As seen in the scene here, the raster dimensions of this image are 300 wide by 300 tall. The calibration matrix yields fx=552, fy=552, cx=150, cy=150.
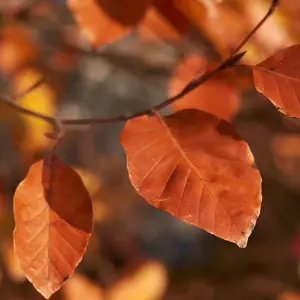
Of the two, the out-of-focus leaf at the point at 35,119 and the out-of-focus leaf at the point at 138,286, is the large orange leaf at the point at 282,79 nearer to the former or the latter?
the out-of-focus leaf at the point at 138,286

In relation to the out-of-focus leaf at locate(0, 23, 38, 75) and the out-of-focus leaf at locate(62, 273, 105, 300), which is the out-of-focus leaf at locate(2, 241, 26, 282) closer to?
the out-of-focus leaf at locate(62, 273, 105, 300)

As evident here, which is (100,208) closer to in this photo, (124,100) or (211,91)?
(211,91)

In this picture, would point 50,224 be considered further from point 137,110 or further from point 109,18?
point 137,110

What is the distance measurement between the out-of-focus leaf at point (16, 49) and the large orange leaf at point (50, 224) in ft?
3.27

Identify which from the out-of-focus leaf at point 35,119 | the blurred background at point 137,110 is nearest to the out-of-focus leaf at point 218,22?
the blurred background at point 137,110

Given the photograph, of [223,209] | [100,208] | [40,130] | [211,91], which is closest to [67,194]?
[223,209]

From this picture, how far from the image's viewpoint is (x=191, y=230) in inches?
103

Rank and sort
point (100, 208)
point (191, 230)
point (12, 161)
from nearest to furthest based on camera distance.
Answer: point (100, 208) → point (12, 161) → point (191, 230)

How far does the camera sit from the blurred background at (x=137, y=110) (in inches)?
38.4

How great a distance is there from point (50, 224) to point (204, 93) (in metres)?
0.29

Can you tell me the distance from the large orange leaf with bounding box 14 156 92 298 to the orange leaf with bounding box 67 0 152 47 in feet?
0.71

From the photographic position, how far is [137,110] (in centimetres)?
208

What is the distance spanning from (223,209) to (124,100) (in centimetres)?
224

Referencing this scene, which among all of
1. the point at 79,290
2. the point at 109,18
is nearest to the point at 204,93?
the point at 109,18
